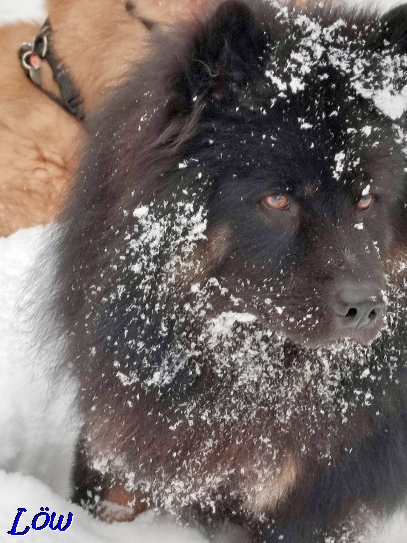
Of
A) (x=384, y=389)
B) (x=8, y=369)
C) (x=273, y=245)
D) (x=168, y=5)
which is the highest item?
(x=168, y=5)

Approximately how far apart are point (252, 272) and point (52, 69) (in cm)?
207

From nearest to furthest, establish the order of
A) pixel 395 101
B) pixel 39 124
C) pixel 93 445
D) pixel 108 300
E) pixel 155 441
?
1. pixel 395 101
2. pixel 108 300
3. pixel 155 441
4. pixel 93 445
5. pixel 39 124

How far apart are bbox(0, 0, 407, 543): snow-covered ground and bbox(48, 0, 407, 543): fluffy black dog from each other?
387mm

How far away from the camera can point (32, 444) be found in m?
2.86

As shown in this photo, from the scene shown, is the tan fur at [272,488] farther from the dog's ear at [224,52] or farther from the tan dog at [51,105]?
the tan dog at [51,105]

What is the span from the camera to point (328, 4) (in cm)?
208

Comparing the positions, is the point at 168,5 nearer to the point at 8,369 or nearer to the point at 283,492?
the point at 8,369

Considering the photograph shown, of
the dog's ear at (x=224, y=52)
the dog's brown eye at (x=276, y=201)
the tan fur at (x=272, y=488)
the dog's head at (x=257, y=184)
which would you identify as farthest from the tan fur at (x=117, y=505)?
the dog's ear at (x=224, y=52)

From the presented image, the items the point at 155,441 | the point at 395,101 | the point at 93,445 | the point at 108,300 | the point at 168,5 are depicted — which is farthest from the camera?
the point at 168,5

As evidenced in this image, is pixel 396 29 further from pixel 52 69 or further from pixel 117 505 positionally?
pixel 117 505

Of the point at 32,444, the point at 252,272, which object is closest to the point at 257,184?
the point at 252,272

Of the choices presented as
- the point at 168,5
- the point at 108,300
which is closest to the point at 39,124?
the point at 168,5

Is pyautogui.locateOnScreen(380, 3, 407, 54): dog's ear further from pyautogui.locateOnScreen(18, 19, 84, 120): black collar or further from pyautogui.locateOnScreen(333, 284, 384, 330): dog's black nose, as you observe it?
pyautogui.locateOnScreen(18, 19, 84, 120): black collar

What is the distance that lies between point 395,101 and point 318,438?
1.17 meters
